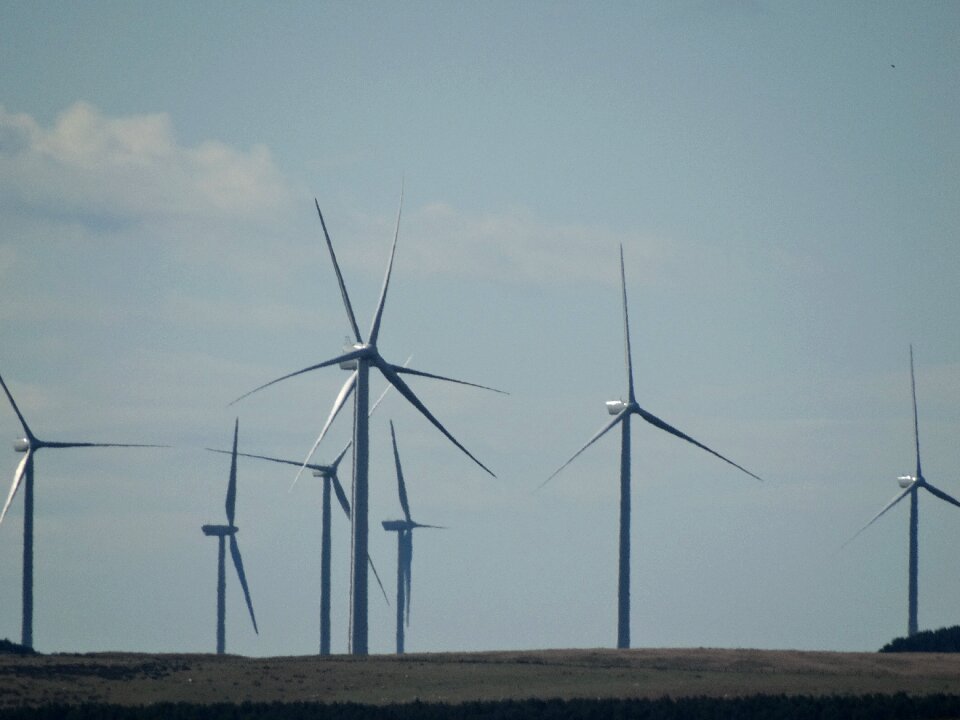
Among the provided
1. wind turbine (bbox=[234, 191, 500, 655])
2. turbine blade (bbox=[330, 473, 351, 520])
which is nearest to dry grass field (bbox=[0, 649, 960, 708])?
wind turbine (bbox=[234, 191, 500, 655])

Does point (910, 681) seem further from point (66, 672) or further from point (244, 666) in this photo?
point (66, 672)

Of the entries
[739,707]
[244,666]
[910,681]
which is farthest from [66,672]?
[910,681]

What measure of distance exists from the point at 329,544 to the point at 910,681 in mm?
59428

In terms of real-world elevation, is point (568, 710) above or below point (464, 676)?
below

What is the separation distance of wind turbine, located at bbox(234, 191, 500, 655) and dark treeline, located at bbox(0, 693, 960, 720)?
21.2 m

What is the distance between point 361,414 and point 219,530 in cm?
5735

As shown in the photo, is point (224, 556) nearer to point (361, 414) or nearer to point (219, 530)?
point (219, 530)

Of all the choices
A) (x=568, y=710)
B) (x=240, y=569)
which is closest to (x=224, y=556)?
(x=240, y=569)

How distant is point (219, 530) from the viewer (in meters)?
177

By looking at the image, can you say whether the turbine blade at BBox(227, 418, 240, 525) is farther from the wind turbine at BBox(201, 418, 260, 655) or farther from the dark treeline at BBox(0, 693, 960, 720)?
the dark treeline at BBox(0, 693, 960, 720)

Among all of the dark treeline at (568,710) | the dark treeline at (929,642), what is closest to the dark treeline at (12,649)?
the dark treeline at (568,710)

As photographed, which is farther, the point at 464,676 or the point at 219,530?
the point at 219,530

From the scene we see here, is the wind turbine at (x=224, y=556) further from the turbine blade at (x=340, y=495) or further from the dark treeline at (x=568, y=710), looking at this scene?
the dark treeline at (x=568, y=710)

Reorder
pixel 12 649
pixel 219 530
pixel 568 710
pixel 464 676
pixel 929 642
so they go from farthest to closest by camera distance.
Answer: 1. pixel 219 530
2. pixel 929 642
3. pixel 12 649
4. pixel 464 676
5. pixel 568 710
